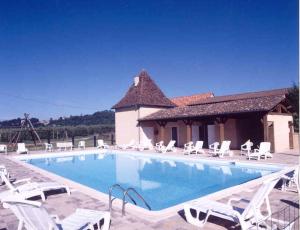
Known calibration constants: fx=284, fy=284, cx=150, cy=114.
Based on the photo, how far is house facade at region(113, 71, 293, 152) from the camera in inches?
711

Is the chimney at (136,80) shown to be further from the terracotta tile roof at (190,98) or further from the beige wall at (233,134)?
the beige wall at (233,134)

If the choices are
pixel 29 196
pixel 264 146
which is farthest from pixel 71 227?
pixel 264 146

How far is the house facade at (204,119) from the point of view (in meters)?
18.1

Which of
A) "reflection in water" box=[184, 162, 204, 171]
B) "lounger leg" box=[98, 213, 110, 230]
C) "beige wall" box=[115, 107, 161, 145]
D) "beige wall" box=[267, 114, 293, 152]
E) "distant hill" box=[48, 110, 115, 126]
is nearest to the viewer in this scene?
"lounger leg" box=[98, 213, 110, 230]

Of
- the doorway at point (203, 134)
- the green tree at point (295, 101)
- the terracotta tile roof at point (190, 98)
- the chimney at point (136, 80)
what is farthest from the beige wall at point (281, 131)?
the chimney at point (136, 80)

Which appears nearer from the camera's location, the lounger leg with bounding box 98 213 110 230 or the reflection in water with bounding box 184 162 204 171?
the lounger leg with bounding box 98 213 110 230

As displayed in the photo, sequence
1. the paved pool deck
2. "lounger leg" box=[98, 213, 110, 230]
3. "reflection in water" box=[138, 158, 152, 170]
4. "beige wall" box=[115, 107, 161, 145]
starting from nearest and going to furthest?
"lounger leg" box=[98, 213, 110, 230] < the paved pool deck < "reflection in water" box=[138, 158, 152, 170] < "beige wall" box=[115, 107, 161, 145]

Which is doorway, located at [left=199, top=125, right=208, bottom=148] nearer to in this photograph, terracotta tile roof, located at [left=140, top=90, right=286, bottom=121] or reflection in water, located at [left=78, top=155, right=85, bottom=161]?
terracotta tile roof, located at [left=140, top=90, right=286, bottom=121]

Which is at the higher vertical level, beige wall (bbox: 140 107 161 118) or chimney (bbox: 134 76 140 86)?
chimney (bbox: 134 76 140 86)

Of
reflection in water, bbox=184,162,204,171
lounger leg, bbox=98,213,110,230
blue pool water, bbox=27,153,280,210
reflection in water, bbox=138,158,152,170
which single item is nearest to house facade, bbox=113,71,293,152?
reflection in water, bbox=184,162,204,171

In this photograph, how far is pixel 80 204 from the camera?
280 inches

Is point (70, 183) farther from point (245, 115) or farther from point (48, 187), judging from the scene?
point (245, 115)

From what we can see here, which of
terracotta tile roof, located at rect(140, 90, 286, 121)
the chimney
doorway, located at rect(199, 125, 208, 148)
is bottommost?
doorway, located at rect(199, 125, 208, 148)

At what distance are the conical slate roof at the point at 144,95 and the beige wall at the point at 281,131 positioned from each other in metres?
11.5
